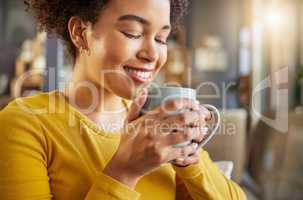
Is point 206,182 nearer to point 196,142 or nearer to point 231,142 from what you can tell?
point 196,142

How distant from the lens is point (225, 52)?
6.48 metres

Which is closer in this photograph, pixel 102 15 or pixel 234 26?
pixel 102 15

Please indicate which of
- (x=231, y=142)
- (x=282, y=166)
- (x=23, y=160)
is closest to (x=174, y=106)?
(x=23, y=160)

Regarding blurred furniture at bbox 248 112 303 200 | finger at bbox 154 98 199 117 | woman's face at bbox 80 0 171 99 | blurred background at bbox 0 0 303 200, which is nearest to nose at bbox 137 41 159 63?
woman's face at bbox 80 0 171 99

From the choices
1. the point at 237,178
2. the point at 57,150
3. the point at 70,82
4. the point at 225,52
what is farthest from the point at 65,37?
the point at 225,52

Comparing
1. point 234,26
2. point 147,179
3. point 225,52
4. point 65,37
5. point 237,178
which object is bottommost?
point 237,178

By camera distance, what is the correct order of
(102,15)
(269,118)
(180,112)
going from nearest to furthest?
(180,112)
(102,15)
(269,118)

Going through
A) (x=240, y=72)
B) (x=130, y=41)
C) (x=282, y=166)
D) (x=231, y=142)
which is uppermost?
(x=240, y=72)

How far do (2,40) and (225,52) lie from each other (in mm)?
3295

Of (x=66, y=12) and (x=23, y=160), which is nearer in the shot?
(x=23, y=160)

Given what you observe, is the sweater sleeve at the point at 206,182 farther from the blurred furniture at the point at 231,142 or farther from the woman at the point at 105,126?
the blurred furniture at the point at 231,142

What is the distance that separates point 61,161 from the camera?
2.10 feet

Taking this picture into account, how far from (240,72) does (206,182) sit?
5511mm

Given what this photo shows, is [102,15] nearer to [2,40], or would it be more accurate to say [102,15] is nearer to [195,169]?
[195,169]
